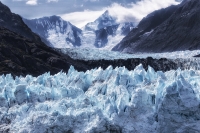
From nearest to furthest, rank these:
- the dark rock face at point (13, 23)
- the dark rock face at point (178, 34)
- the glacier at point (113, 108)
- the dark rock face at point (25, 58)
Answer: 1. the glacier at point (113, 108)
2. the dark rock face at point (25, 58)
3. the dark rock face at point (13, 23)
4. the dark rock face at point (178, 34)

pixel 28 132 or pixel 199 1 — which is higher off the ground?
pixel 199 1

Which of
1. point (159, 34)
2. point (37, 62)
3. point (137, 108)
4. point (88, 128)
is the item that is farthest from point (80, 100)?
point (159, 34)

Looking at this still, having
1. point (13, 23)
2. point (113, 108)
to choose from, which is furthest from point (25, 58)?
point (113, 108)

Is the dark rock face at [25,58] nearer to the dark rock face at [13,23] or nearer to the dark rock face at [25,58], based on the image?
the dark rock face at [25,58]

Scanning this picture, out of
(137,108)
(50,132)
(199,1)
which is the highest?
(199,1)

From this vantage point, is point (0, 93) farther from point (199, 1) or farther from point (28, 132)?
point (199, 1)

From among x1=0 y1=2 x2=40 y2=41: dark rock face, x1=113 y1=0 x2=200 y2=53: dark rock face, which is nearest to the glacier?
x1=0 y1=2 x2=40 y2=41: dark rock face

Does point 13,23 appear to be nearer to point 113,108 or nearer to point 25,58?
point 25,58

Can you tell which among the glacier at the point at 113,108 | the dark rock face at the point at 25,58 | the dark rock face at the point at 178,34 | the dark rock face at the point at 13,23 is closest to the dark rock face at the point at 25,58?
the dark rock face at the point at 25,58
